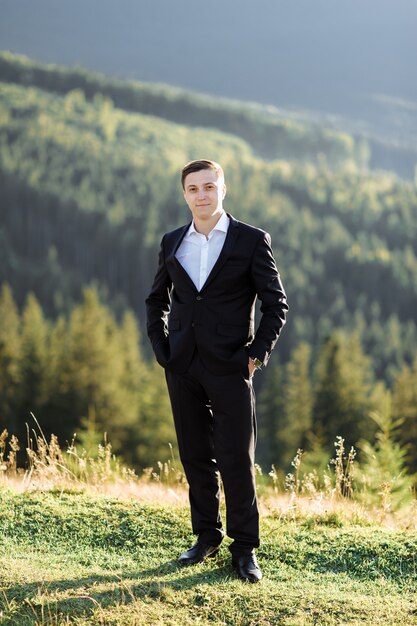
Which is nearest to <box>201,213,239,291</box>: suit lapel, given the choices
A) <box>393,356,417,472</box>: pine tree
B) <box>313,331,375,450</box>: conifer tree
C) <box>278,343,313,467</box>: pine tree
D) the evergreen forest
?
the evergreen forest

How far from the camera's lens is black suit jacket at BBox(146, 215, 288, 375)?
172 inches

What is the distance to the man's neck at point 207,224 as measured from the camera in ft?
14.8

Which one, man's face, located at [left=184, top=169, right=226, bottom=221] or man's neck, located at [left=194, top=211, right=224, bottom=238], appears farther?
man's neck, located at [left=194, top=211, right=224, bottom=238]

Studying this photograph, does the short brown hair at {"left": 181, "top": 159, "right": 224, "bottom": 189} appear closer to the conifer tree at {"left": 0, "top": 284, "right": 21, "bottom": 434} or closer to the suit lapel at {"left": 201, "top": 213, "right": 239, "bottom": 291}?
the suit lapel at {"left": 201, "top": 213, "right": 239, "bottom": 291}

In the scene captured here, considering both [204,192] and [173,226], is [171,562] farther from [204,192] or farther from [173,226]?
[173,226]

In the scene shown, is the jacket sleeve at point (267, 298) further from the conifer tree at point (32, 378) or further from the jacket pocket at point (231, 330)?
the conifer tree at point (32, 378)

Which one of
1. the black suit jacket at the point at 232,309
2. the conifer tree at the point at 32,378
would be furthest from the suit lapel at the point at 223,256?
the conifer tree at the point at 32,378

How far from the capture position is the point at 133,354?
195 ft

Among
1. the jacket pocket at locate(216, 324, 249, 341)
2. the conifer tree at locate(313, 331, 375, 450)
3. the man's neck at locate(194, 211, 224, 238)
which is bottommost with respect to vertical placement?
the conifer tree at locate(313, 331, 375, 450)

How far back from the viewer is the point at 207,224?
4527mm

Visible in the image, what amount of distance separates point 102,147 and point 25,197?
46295mm

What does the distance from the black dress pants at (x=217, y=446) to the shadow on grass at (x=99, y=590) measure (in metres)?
0.27

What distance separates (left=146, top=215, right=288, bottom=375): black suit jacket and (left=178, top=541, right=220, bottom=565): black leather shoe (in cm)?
117

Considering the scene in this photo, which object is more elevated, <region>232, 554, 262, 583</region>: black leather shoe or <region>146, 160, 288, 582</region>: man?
<region>146, 160, 288, 582</region>: man
